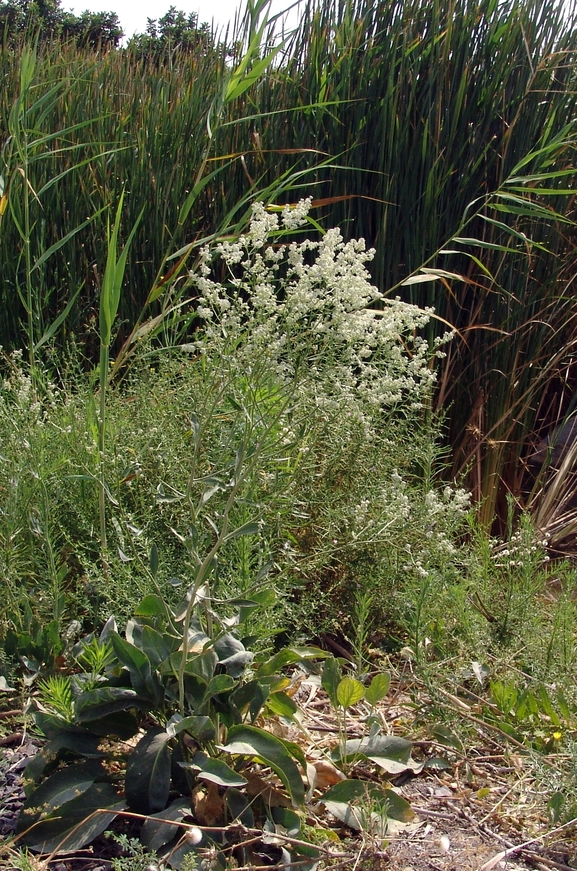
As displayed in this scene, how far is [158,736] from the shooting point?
1.41 meters

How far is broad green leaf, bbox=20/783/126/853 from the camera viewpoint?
51.9 inches

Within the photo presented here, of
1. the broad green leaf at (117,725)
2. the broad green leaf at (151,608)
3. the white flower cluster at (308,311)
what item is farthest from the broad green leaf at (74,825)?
the white flower cluster at (308,311)


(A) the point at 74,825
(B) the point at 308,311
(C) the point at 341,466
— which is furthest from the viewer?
(C) the point at 341,466

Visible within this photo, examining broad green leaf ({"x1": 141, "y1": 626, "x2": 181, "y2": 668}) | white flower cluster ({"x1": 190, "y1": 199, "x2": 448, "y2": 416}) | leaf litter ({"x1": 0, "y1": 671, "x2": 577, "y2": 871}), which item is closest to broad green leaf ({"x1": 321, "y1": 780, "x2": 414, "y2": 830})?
leaf litter ({"x1": 0, "y1": 671, "x2": 577, "y2": 871})

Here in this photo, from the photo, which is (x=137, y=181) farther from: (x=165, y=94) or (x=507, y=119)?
(x=507, y=119)

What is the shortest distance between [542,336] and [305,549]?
1674 millimetres

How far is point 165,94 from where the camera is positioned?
151 inches

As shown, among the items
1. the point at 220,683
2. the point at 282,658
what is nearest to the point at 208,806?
the point at 220,683

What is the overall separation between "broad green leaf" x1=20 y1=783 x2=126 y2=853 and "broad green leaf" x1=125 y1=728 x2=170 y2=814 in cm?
3

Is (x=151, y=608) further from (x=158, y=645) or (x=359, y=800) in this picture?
(x=359, y=800)

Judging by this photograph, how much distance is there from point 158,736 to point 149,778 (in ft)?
0.23

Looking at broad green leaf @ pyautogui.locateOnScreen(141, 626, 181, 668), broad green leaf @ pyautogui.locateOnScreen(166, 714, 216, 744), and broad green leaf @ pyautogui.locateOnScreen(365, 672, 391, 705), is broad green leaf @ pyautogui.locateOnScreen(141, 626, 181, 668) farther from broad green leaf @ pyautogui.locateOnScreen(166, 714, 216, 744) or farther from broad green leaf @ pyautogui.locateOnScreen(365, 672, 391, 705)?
broad green leaf @ pyautogui.locateOnScreen(365, 672, 391, 705)

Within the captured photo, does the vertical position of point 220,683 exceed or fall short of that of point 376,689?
it exceeds it

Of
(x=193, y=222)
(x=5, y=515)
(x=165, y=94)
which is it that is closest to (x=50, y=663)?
(x=5, y=515)
